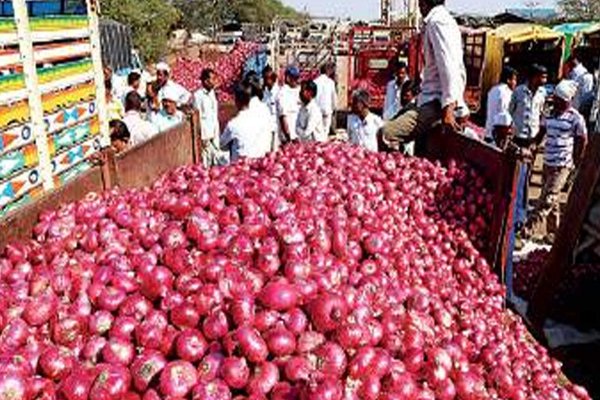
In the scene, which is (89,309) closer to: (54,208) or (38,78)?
(54,208)

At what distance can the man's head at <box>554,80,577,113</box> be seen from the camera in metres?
6.46

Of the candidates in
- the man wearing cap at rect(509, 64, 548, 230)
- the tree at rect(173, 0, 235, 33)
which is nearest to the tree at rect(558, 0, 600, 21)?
the tree at rect(173, 0, 235, 33)

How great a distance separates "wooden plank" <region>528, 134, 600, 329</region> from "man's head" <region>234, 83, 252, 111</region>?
104 inches

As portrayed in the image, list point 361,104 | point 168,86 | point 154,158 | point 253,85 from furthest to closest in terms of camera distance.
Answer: point 168,86
point 361,104
point 253,85
point 154,158

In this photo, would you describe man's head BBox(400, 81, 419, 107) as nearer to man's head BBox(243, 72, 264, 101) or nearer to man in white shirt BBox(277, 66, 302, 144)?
man in white shirt BBox(277, 66, 302, 144)

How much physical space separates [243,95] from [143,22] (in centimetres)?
2374

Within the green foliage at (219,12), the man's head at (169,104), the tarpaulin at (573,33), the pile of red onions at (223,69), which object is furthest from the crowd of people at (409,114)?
the green foliage at (219,12)

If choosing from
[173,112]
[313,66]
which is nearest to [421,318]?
[173,112]

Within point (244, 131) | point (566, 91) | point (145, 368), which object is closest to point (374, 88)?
point (566, 91)

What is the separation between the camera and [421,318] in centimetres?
235

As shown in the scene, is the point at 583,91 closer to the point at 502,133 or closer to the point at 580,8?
the point at 502,133

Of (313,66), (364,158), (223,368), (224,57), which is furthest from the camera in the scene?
(224,57)

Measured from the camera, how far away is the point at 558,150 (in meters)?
6.64

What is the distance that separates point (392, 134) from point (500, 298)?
164 centimetres
